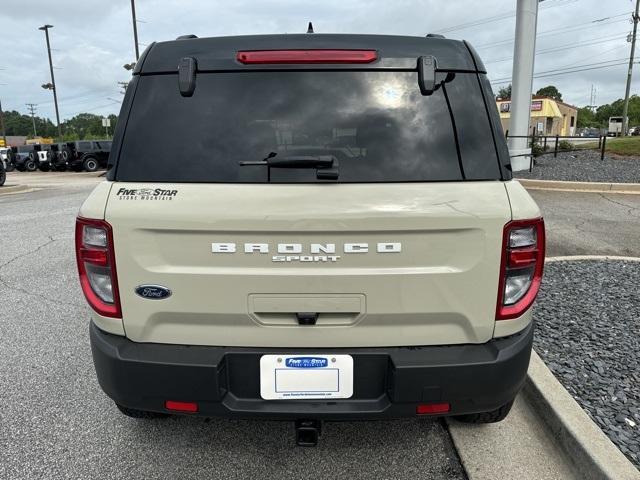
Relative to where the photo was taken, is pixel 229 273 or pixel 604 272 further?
pixel 604 272

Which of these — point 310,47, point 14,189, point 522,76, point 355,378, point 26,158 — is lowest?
point 14,189

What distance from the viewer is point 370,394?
6.56 feet

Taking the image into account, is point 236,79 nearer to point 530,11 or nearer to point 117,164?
point 117,164

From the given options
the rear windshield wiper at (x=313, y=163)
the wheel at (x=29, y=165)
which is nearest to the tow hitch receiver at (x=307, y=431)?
the rear windshield wiper at (x=313, y=163)

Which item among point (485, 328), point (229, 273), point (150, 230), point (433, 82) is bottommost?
point (485, 328)

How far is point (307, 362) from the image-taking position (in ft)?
6.52

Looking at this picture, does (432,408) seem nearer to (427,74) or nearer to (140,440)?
(427,74)

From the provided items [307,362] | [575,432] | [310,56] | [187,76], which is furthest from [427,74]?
[575,432]

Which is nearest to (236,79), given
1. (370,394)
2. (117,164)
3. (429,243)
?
(117,164)

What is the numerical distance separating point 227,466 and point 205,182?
145cm

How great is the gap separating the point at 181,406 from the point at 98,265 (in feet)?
2.28

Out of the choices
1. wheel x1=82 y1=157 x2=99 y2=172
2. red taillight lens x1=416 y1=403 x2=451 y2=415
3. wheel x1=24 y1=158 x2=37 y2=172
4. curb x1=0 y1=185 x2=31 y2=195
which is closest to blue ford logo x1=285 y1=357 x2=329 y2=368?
red taillight lens x1=416 y1=403 x2=451 y2=415

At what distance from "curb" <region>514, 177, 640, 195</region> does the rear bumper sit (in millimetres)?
10590

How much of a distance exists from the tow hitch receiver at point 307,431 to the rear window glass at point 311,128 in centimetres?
107
